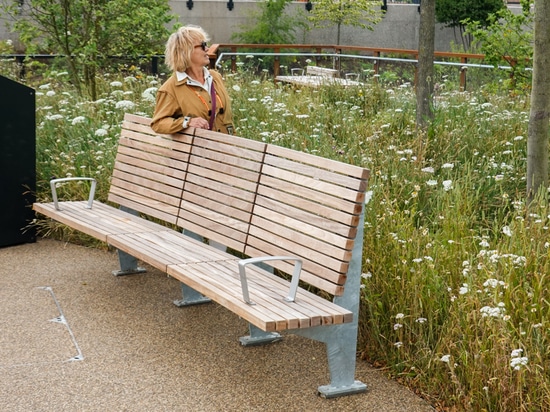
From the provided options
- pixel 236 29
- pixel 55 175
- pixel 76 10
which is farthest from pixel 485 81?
pixel 236 29

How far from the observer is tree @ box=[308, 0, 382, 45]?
3077cm

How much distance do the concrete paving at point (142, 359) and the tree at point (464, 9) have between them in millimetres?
25672

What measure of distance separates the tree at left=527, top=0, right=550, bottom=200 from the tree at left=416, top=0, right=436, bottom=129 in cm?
211

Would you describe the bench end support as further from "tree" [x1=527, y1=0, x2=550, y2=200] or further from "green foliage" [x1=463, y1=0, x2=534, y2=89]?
"green foliage" [x1=463, y1=0, x2=534, y2=89]

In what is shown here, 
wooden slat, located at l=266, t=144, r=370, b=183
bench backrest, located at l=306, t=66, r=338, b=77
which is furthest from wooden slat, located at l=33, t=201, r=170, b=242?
bench backrest, located at l=306, t=66, r=338, b=77

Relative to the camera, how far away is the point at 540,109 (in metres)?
6.21

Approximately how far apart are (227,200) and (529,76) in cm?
491

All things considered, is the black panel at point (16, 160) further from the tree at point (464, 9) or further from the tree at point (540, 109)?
the tree at point (464, 9)

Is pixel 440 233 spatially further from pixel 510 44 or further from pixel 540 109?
pixel 510 44

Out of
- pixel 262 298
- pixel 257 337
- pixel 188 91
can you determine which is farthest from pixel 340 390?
pixel 188 91

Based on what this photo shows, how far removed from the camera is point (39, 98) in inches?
423

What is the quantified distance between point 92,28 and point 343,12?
19626 millimetres

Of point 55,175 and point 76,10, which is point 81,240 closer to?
point 55,175

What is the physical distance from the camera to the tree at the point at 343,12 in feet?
101
